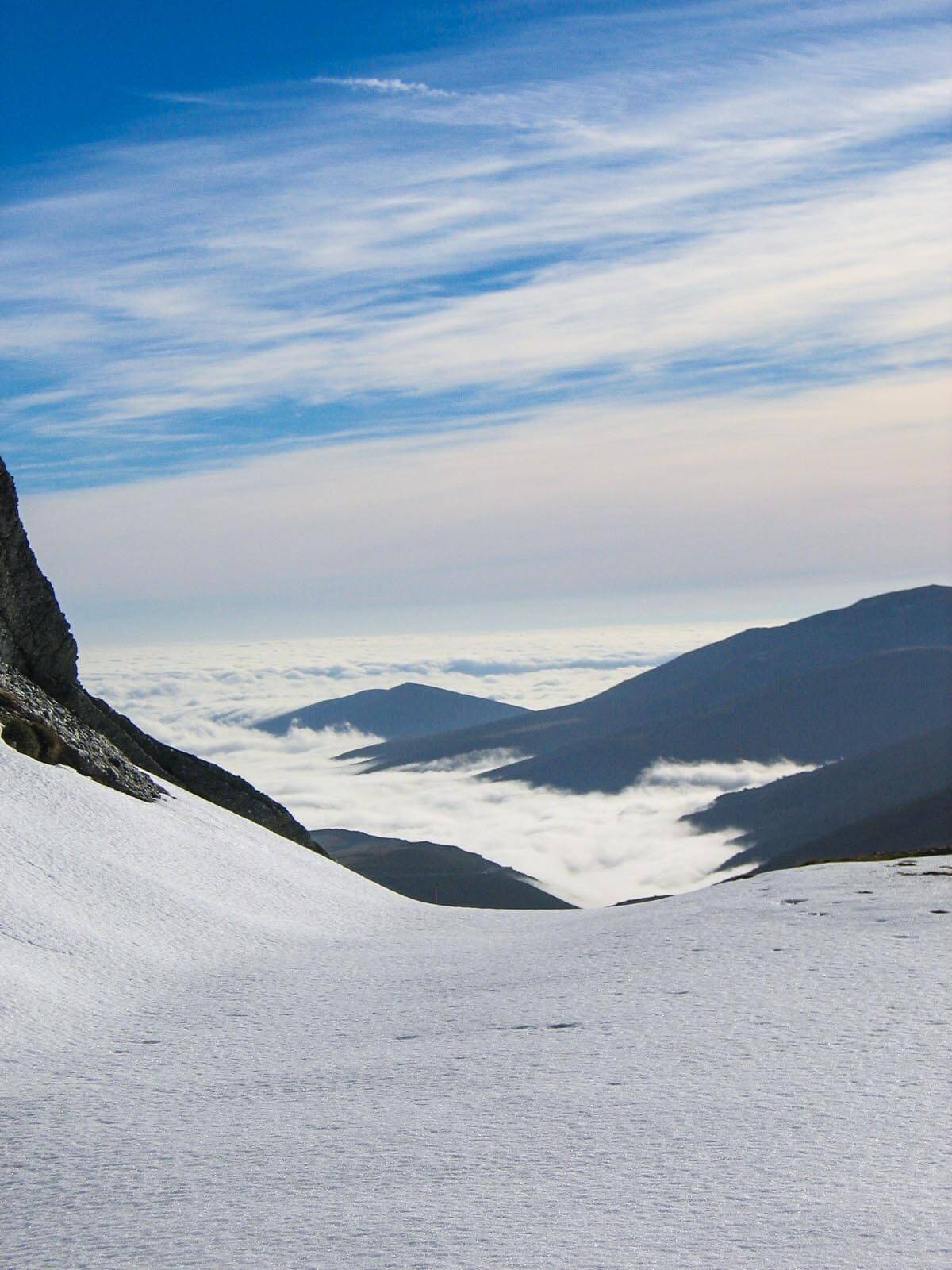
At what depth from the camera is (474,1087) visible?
50.2 ft

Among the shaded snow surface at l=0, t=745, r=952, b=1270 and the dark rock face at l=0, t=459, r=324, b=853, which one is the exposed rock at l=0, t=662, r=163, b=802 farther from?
the shaded snow surface at l=0, t=745, r=952, b=1270

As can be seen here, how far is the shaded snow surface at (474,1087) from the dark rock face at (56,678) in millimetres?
17507

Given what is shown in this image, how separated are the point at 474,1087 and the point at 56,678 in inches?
1703

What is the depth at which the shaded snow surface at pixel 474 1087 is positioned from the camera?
34.6ft

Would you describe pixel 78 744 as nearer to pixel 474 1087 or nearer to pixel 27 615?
pixel 27 615

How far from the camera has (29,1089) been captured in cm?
1662

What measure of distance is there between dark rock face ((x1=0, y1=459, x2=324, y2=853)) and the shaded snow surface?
17.5 meters

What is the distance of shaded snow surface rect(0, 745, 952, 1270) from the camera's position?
34.6 feet

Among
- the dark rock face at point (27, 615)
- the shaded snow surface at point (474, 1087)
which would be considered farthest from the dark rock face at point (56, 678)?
the shaded snow surface at point (474, 1087)

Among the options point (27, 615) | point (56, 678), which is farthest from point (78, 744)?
point (27, 615)

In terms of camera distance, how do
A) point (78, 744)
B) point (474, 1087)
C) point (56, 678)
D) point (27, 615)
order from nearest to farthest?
point (474, 1087), point (78, 744), point (27, 615), point (56, 678)

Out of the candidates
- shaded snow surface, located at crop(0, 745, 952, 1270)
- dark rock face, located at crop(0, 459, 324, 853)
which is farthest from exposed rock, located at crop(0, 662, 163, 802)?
shaded snow surface, located at crop(0, 745, 952, 1270)

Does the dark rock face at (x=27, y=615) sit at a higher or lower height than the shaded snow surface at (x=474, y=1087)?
higher

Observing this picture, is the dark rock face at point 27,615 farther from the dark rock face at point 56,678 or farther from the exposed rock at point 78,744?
the exposed rock at point 78,744
